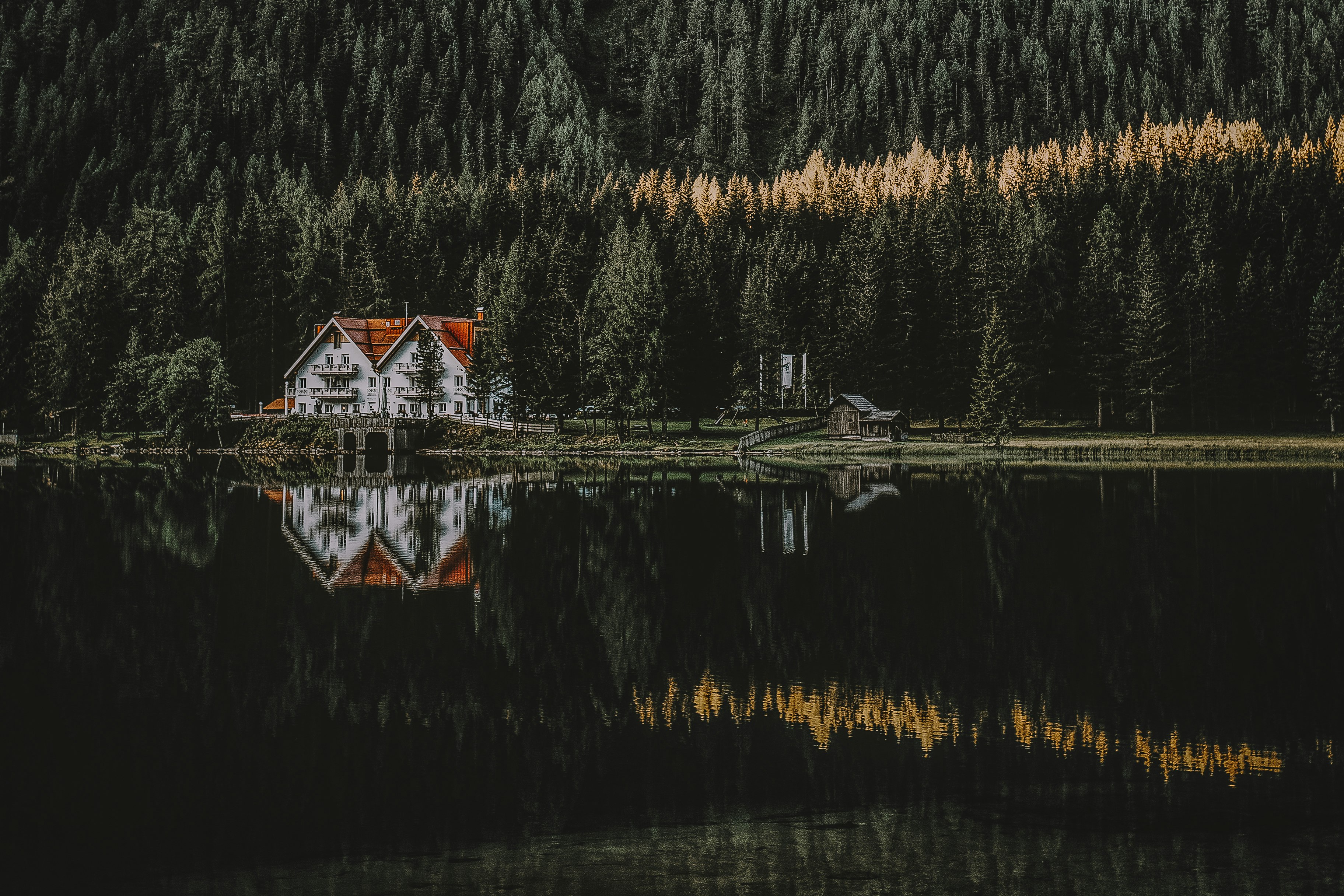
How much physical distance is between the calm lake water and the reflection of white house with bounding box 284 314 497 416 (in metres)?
70.0

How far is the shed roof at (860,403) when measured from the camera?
8856 cm

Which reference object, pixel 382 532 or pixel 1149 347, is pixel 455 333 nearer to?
pixel 1149 347

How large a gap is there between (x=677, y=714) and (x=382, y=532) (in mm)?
21582

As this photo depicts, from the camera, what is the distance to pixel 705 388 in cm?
9006

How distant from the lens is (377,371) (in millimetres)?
104250

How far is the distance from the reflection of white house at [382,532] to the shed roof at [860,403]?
40670 millimetres

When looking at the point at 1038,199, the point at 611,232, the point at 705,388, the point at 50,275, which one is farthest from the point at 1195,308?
the point at 50,275

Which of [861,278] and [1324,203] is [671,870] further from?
[1324,203]

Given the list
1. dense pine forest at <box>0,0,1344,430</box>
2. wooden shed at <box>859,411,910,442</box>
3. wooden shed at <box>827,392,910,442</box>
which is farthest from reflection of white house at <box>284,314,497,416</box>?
wooden shed at <box>859,411,910,442</box>

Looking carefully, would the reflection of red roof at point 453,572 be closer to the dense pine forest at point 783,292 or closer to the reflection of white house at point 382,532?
the reflection of white house at point 382,532

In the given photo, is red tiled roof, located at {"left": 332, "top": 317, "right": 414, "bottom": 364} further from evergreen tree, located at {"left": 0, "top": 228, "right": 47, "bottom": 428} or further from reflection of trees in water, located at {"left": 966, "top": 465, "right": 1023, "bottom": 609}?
reflection of trees in water, located at {"left": 966, "top": 465, "right": 1023, "bottom": 609}

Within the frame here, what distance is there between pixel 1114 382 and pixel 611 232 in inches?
2128

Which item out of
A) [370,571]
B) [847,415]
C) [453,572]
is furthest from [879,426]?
[370,571]

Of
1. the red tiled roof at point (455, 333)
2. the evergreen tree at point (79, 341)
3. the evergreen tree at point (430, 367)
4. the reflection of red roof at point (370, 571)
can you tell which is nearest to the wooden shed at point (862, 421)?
the red tiled roof at point (455, 333)
